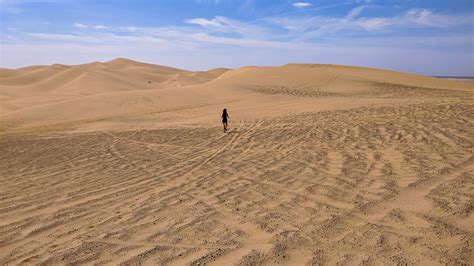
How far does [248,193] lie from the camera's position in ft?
21.2

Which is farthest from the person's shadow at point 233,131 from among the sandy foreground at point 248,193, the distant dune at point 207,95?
the distant dune at point 207,95

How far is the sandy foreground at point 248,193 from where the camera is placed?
14.4 ft

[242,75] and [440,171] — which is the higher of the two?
[242,75]

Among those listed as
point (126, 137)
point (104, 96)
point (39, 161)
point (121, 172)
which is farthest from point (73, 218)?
point (104, 96)

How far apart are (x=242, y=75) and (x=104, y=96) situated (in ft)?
51.2

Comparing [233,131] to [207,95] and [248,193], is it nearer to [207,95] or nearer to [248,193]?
[248,193]

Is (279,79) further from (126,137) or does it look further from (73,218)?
(73,218)

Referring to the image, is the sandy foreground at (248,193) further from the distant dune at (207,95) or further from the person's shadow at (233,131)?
the distant dune at (207,95)

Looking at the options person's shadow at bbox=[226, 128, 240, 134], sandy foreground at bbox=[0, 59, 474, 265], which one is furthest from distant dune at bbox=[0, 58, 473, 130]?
sandy foreground at bbox=[0, 59, 474, 265]

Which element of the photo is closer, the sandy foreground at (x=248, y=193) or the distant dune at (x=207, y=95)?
the sandy foreground at (x=248, y=193)

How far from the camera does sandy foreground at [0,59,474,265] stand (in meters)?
4.39

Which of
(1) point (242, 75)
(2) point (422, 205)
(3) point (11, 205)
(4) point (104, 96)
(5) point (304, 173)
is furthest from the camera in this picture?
(1) point (242, 75)

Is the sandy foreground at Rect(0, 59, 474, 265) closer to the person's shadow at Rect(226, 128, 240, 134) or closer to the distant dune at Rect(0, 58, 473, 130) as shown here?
the person's shadow at Rect(226, 128, 240, 134)

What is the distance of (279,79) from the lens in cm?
3525
